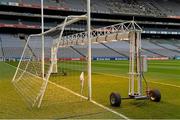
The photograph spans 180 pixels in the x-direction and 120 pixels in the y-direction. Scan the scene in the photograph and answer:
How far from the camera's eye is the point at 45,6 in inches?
3002

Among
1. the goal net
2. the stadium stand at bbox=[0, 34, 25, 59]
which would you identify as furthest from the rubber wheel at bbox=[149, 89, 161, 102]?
the stadium stand at bbox=[0, 34, 25, 59]

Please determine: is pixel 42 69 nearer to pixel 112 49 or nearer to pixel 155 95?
pixel 155 95

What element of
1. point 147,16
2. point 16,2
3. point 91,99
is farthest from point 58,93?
point 147,16

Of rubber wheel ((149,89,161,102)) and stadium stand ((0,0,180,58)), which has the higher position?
stadium stand ((0,0,180,58))

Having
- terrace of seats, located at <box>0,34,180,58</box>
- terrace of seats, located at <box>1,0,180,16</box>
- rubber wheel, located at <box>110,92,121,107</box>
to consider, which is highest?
terrace of seats, located at <box>1,0,180,16</box>

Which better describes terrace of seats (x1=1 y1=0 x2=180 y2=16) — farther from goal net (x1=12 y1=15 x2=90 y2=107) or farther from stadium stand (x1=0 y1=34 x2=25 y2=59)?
goal net (x1=12 y1=15 x2=90 y2=107)

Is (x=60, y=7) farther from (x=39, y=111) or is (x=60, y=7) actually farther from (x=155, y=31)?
(x=39, y=111)

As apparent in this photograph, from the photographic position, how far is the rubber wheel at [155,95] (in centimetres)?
1465

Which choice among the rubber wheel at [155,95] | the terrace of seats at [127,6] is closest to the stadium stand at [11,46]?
the terrace of seats at [127,6]

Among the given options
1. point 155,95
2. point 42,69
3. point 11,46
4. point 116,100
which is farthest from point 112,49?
point 116,100

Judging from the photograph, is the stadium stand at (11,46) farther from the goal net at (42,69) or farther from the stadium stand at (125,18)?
the goal net at (42,69)

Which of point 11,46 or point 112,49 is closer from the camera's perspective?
point 11,46

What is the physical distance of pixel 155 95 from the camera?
48.1 ft

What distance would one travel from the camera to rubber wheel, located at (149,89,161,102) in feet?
48.1
